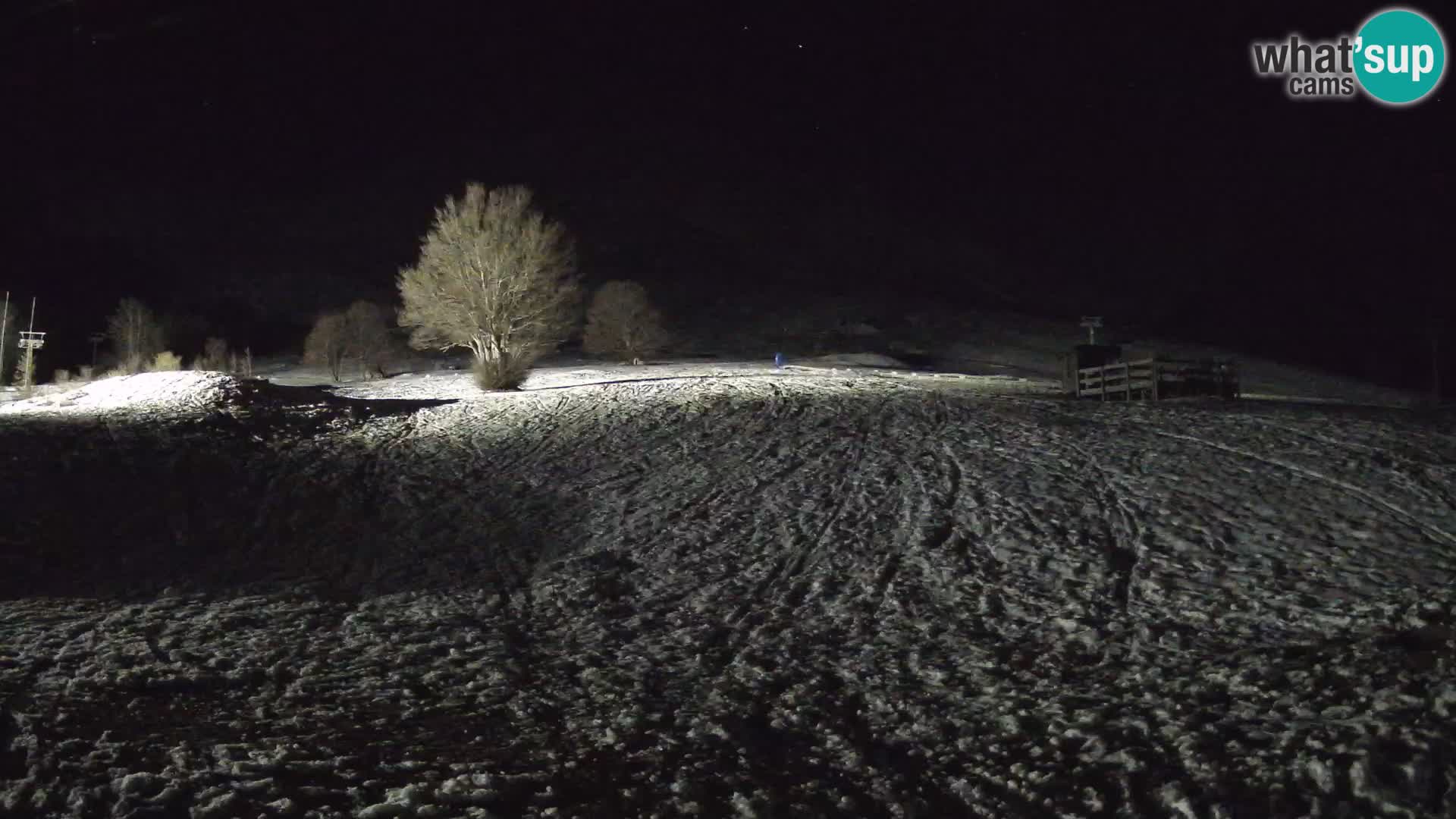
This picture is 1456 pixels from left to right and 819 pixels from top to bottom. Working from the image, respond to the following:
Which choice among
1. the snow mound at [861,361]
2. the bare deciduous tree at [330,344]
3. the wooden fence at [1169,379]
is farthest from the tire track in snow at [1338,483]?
the bare deciduous tree at [330,344]

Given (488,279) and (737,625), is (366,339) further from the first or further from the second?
Answer: (737,625)

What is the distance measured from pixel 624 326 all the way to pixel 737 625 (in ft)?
228

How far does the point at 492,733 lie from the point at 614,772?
157 centimetres

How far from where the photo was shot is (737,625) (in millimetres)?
12258

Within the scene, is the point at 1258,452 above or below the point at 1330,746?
above

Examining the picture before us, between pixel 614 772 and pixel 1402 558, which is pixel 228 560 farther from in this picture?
pixel 1402 558

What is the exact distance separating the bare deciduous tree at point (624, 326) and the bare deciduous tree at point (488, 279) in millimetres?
32225

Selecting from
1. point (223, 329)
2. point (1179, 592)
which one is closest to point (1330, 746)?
point (1179, 592)

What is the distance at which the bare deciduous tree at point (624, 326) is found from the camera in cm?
8038

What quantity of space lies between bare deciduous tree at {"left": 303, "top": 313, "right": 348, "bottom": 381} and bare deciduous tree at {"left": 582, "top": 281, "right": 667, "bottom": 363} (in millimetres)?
24026

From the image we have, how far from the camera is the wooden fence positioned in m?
34.1

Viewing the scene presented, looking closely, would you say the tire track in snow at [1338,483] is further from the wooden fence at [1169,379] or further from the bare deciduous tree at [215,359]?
the bare deciduous tree at [215,359]

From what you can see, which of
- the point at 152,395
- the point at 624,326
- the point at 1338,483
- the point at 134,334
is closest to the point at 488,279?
the point at 152,395

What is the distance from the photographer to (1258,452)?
21.7 m
